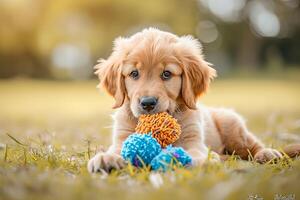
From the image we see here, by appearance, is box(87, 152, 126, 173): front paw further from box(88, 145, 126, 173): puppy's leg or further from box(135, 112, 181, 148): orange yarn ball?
box(135, 112, 181, 148): orange yarn ball

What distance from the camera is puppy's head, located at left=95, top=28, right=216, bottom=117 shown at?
4.30 m

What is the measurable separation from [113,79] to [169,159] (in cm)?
143

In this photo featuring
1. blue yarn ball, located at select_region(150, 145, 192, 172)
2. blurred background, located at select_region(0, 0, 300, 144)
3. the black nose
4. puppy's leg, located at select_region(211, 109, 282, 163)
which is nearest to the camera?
blue yarn ball, located at select_region(150, 145, 192, 172)

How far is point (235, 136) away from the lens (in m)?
5.41

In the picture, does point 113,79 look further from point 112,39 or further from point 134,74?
point 112,39

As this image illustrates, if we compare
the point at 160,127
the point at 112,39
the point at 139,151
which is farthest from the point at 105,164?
the point at 112,39

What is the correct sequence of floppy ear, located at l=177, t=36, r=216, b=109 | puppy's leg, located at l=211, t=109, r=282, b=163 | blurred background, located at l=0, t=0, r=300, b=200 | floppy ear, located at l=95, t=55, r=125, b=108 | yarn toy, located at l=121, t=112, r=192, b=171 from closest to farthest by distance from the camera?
yarn toy, located at l=121, t=112, r=192, b=171 → floppy ear, located at l=177, t=36, r=216, b=109 → floppy ear, located at l=95, t=55, r=125, b=108 → puppy's leg, located at l=211, t=109, r=282, b=163 → blurred background, located at l=0, t=0, r=300, b=200

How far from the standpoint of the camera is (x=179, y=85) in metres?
4.60

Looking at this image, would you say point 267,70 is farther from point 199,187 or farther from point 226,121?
point 199,187

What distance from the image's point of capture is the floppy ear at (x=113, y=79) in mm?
4724

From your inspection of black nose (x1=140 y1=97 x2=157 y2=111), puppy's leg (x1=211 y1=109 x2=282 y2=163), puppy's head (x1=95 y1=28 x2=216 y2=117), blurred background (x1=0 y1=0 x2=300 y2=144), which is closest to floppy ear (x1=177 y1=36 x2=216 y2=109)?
puppy's head (x1=95 y1=28 x2=216 y2=117)

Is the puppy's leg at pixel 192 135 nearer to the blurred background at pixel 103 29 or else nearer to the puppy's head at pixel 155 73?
the puppy's head at pixel 155 73

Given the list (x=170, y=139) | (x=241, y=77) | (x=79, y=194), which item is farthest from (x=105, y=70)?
(x=241, y=77)

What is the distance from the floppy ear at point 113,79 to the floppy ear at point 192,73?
0.56 meters
